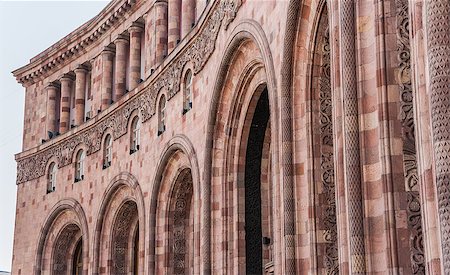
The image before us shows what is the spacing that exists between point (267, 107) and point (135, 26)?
37.4 ft

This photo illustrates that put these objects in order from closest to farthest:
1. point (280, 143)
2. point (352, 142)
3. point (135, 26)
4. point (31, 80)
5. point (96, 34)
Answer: point (352, 142)
point (280, 143)
point (135, 26)
point (96, 34)
point (31, 80)

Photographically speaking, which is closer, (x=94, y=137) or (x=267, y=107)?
(x=267, y=107)

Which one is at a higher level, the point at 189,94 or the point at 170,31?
the point at 170,31

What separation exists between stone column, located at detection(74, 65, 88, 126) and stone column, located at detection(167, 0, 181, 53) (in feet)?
26.4

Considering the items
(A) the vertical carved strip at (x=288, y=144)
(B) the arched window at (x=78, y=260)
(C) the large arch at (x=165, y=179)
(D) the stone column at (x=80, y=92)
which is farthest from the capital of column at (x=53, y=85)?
(A) the vertical carved strip at (x=288, y=144)

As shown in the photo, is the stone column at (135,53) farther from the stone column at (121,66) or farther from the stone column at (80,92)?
the stone column at (80,92)

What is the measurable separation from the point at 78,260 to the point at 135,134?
26.0 ft

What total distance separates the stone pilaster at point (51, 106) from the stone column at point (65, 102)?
798mm

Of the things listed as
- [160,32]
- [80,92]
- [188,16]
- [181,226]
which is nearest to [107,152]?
[80,92]

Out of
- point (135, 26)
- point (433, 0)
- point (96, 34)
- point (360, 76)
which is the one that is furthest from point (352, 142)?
point (96, 34)

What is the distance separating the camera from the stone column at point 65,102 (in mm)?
35500

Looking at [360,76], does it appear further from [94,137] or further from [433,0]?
[94,137]

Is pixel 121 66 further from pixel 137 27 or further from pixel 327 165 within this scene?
pixel 327 165

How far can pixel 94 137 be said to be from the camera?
32438mm
